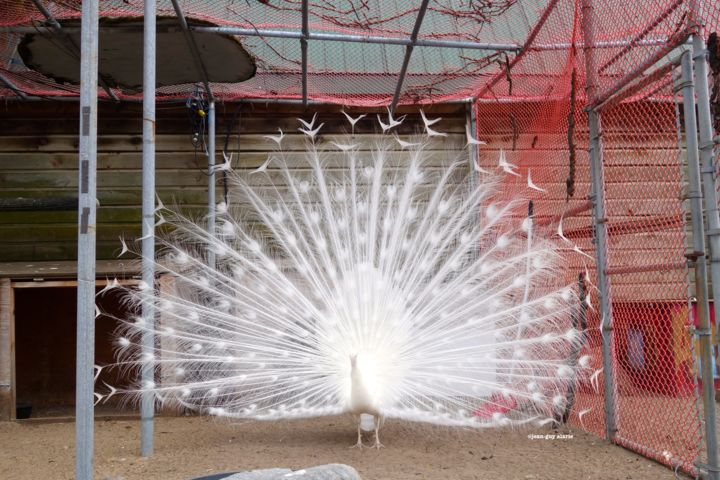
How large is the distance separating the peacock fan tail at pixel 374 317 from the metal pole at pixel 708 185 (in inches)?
55.7

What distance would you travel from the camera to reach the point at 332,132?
8.59 metres

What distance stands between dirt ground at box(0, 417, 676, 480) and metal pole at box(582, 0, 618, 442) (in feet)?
1.38

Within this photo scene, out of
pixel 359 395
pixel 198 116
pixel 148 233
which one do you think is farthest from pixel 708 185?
pixel 198 116

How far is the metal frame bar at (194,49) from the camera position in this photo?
581 cm

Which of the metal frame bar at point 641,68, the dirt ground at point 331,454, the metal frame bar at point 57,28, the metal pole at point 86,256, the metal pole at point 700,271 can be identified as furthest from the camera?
the metal frame bar at point 57,28

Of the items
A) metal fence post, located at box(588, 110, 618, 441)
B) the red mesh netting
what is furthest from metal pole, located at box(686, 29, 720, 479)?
metal fence post, located at box(588, 110, 618, 441)

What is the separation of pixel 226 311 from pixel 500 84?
170 inches

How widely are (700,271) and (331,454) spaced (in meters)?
3.16

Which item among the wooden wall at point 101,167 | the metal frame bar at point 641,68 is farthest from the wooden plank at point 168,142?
the metal frame bar at point 641,68

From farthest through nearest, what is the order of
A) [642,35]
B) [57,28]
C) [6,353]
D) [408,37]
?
[6,353] → [408,37] → [57,28] → [642,35]

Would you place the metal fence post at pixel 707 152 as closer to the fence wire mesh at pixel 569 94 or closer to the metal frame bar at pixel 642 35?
the fence wire mesh at pixel 569 94

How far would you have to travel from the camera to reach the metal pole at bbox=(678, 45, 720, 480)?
400 cm

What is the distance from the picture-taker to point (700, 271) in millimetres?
4152

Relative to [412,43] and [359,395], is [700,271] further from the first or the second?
[412,43]
